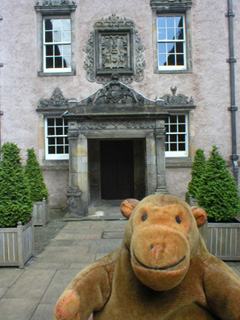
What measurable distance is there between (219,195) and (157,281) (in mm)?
4031

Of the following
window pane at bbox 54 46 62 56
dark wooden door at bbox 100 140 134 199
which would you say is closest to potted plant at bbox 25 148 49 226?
dark wooden door at bbox 100 140 134 199

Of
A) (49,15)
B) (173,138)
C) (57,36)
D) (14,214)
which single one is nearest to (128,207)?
(14,214)

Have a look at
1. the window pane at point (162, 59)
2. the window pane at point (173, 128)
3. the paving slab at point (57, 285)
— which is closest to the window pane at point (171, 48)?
the window pane at point (162, 59)

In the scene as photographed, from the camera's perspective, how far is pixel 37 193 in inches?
360

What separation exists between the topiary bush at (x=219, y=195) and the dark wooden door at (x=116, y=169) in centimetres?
718

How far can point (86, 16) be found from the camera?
11930 millimetres

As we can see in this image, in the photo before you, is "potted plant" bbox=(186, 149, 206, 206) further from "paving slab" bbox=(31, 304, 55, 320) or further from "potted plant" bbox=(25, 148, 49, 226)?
"paving slab" bbox=(31, 304, 55, 320)

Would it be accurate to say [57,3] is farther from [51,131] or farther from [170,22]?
[51,131]

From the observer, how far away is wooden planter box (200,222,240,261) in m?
5.40

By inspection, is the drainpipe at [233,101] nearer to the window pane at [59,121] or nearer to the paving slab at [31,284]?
the window pane at [59,121]

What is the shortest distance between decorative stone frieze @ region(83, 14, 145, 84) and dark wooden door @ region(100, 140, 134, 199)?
9.45 ft

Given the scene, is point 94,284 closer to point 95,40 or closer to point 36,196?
point 36,196

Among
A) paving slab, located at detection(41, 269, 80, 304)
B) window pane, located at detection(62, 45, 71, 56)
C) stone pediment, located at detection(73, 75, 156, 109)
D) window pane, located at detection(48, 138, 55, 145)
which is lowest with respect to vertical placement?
paving slab, located at detection(41, 269, 80, 304)

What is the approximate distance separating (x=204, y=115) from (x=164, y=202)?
10.5 meters
